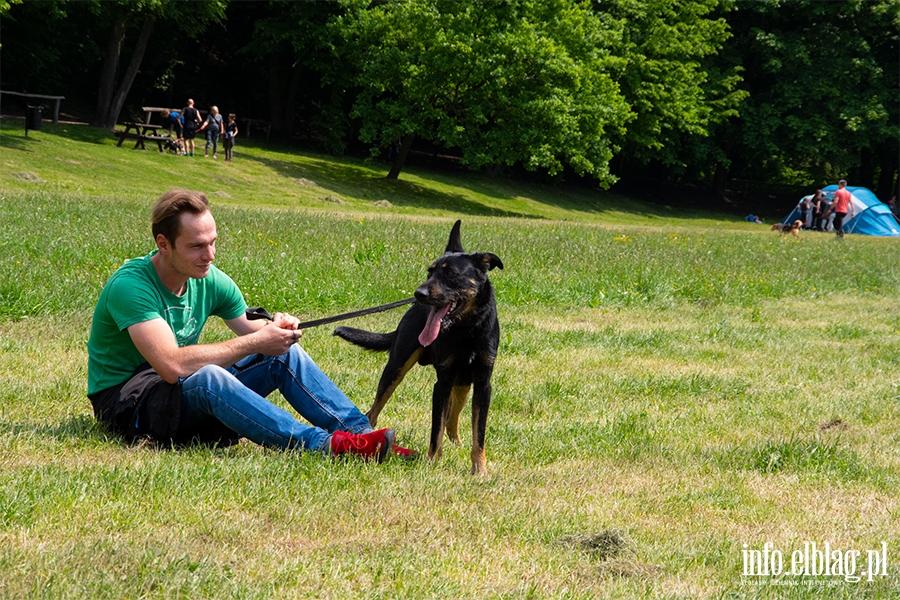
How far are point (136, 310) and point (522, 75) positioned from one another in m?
31.9

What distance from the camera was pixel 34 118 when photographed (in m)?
29.8

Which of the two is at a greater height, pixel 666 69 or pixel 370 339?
pixel 666 69

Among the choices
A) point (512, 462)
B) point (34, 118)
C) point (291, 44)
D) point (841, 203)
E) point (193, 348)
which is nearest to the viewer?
point (193, 348)

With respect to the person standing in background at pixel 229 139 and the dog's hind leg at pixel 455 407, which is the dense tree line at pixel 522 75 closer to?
the person standing in background at pixel 229 139

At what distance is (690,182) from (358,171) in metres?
29.8

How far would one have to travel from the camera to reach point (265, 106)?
49.4 meters

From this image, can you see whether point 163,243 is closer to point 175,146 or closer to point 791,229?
point 175,146

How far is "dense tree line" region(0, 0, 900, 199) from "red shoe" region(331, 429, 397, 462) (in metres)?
25.7

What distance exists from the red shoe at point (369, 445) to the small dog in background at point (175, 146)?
3021 cm

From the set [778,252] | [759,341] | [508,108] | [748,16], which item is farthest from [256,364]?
[748,16]

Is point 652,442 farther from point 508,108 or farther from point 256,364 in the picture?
point 508,108

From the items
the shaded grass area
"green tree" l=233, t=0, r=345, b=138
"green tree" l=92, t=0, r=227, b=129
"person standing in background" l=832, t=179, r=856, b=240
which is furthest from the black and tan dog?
"green tree" l=233, t=0, r=345, b=138

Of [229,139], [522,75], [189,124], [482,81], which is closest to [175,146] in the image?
[189,124]

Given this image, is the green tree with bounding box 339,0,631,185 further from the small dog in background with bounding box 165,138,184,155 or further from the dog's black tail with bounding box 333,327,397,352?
the dog's black tail with bounding box 333,327,397,352
